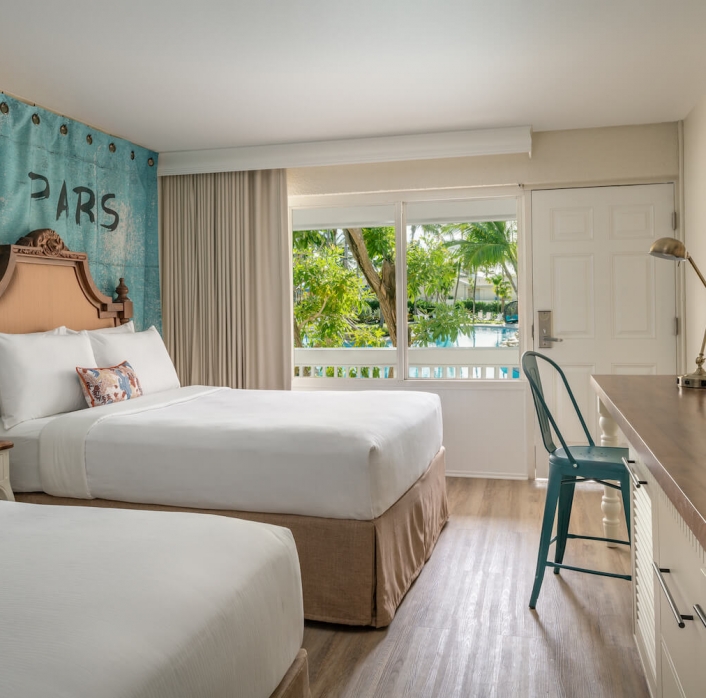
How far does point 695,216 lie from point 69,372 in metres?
3.76

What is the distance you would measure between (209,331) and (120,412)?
83.0 inches

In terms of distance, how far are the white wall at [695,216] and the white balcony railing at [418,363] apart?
1.18 meters

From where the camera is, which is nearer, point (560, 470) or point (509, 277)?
point (560, 470)

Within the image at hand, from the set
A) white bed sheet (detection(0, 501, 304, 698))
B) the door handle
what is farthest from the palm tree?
white bed sheet (detection(0, 501, 304, 698))

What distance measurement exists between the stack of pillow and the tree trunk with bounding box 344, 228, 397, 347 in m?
1.82

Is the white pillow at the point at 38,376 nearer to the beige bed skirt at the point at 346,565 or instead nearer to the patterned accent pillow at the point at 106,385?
the patterned accent pillow at the point at 106,385

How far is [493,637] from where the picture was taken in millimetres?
2424

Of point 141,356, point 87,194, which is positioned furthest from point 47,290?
point 87,194

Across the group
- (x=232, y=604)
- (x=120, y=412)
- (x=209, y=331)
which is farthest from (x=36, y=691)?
(x=209, y=331)

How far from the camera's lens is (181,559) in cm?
129

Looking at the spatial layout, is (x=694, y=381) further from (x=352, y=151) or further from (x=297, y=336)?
(x=297, y=336)

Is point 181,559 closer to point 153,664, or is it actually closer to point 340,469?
point 153,664

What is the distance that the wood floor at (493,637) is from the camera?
212 centimetres

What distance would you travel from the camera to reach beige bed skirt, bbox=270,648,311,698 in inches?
54.5
